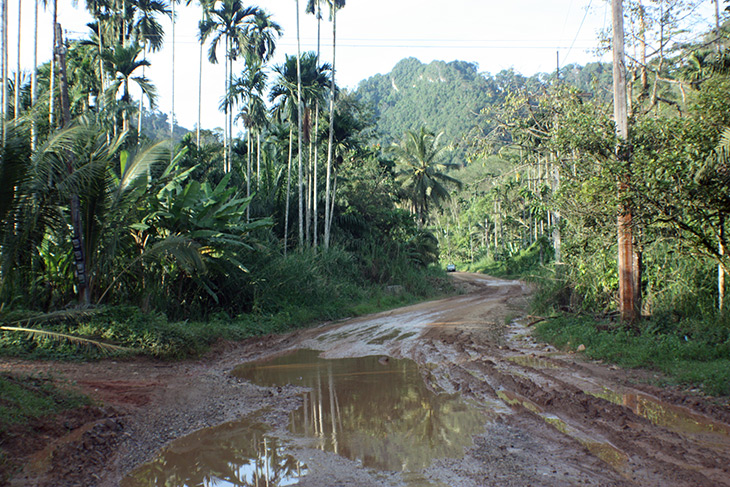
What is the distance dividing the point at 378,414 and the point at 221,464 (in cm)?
215

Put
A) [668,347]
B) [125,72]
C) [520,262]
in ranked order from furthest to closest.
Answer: [520,262]
[125,72]
[668,347]

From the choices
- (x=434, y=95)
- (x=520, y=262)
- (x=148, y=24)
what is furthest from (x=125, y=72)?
(x=434, y=95)

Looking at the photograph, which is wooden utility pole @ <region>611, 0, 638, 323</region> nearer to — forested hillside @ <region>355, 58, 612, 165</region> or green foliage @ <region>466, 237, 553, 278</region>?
green foliage @ <region>466, 237, 553, 278</region>

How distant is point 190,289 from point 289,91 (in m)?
13.3

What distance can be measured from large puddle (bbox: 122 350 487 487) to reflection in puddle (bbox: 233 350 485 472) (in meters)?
0.01

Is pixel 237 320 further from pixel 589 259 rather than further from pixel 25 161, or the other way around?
pixel 589 259

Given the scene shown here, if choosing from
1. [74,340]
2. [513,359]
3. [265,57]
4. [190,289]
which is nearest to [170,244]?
[74,340]

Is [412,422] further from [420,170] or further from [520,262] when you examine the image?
[520,262]

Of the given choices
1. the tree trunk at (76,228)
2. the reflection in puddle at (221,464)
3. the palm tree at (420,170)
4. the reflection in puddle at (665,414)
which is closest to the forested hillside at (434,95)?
the palm tree at (420,170)

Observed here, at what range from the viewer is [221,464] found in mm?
5164

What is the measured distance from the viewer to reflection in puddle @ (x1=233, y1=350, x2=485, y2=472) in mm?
5312

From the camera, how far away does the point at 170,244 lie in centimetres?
1053

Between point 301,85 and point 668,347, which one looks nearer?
point 668,347

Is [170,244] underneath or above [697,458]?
above
